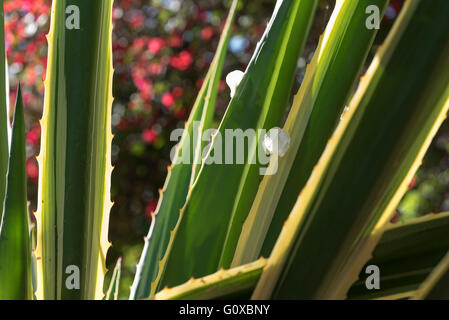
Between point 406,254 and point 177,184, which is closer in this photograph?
point 406,254

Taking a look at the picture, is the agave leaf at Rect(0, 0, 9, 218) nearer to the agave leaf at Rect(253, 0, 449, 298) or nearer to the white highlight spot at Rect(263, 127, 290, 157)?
the white highlight spot at Rect(263, 127, 290, 157)

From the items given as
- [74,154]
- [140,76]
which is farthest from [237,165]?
[140,76]

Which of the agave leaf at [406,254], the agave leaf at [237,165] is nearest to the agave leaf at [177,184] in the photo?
the agave leaf at [237,165]

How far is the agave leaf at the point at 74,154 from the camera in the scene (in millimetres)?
672

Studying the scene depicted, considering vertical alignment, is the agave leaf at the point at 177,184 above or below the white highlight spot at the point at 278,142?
below

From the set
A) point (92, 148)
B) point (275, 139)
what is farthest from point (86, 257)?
point (275, 139)

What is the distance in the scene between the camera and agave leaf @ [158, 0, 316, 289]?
2.13ft

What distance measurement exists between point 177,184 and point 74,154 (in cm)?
26

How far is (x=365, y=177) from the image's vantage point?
39cm

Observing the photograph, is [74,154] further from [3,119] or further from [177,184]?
[177,184]

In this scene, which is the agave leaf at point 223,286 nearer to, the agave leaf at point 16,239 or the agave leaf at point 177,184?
the agave leaf at point 16,239

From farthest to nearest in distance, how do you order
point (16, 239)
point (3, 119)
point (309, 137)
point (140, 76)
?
point (140, 76)
point (3, 119)
point (309, 137)
point (16, 239)

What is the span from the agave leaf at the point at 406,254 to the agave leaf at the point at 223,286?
0.28ft

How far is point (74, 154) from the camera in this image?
26.9 inches
